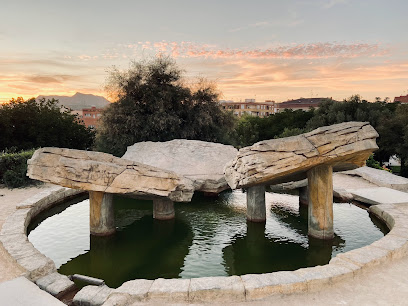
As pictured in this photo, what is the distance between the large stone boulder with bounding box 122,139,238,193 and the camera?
1286 centimetres

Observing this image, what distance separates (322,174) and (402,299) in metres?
4.50

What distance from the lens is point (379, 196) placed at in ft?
46.6

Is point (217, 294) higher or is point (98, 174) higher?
point (98, 174)

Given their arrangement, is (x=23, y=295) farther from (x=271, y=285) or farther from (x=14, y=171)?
(x=14, y=171)

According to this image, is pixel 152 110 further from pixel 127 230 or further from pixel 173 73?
pixel 127 230

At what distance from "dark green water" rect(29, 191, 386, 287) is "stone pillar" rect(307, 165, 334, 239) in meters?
0.39

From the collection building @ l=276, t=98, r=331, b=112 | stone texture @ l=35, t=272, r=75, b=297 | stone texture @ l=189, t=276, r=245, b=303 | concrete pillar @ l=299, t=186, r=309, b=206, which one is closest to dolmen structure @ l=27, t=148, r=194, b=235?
stone texture @ l=35, t=272, r=75, b=297

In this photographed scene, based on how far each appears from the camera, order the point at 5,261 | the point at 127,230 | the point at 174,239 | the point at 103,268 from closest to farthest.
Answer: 1. the point at 5,261
2. the point at 103,268
3. the point at 174,239
4. the point at 127,230

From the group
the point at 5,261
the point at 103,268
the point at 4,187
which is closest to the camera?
the point at 5,261

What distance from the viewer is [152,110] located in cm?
2186

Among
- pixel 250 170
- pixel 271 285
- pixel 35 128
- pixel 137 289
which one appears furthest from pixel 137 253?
pixel 35 128

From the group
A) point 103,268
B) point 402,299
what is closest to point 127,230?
point 103,268

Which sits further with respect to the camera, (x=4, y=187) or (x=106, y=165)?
(x=4, y=187)

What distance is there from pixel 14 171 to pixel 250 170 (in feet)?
42.8
